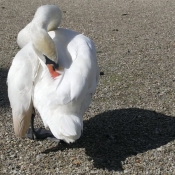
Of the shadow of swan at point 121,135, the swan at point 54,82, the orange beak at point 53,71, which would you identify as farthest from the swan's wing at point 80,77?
the shadow of swan at point 121,135

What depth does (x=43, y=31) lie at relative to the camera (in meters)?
4.76

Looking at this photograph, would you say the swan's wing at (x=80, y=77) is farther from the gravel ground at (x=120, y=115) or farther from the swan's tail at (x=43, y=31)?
the gravel ground at (x=120, y=115)

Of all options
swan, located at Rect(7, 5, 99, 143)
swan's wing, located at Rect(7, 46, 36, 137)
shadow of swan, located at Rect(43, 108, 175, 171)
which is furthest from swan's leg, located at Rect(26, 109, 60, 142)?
swan's wing, located at Rect(7, 46, 36, 137)

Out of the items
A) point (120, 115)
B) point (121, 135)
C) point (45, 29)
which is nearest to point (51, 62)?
point (45, 29)

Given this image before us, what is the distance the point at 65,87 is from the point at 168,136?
1463mm

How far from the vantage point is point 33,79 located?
177 inches

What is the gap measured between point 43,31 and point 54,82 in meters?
0.66

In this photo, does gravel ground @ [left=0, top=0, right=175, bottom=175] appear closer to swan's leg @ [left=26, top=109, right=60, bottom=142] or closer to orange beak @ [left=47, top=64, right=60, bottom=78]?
swan's leg @ [left=26, top=109, right=60, bottom=142]

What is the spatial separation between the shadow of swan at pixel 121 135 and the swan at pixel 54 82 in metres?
0.52

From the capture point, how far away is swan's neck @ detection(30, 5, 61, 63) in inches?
179

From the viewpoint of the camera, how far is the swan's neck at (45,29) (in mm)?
4555

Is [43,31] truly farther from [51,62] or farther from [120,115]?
[120,115]

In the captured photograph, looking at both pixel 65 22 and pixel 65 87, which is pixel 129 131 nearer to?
pixel 65 87

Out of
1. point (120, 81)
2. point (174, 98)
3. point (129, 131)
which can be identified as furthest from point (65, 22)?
point (129, 131)
